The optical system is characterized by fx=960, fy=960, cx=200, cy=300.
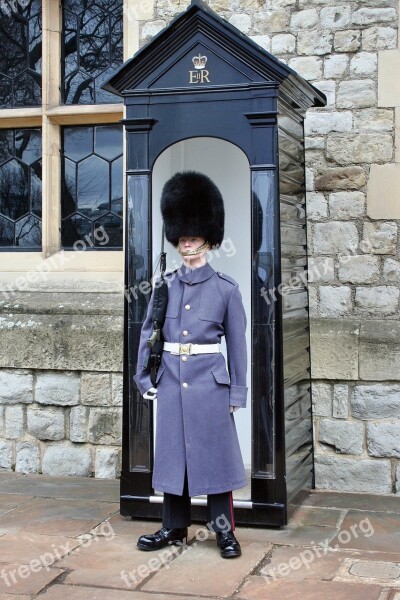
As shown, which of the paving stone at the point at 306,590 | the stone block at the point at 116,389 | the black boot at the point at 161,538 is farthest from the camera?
the stone block at the point at 116,389

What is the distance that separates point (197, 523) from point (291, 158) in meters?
1.76

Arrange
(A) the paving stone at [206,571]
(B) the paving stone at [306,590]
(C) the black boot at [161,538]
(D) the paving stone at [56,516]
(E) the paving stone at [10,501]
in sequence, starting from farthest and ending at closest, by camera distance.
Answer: (E) the paving stone at [10,501] → (D) the paving stone at [56,516] → (C) the black boot at [161,538] → (A) the paving stone at [206,571] → (B) the paving stone at [306,590]

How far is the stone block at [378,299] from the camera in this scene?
496 centimetres

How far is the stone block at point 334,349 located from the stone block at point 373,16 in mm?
1562

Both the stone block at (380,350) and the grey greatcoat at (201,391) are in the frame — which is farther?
the stone block at (380,350)

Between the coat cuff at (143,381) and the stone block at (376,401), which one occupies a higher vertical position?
the coat cuff at (143,381)

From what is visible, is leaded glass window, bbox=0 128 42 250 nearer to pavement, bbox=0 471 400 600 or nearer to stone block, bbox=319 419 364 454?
pavement, bbox=0 471 400 600

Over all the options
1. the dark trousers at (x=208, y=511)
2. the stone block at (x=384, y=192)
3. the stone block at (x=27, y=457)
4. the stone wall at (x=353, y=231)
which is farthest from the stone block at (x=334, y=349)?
the stone block at (x=27, y=457)

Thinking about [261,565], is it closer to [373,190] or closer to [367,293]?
[367,293]

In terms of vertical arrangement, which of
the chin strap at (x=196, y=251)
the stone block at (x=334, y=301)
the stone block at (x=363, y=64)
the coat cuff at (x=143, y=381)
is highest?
the stone block at (x=363, y=64)

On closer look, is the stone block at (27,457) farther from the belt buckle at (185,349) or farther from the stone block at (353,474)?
the belt buckle at (185,349)

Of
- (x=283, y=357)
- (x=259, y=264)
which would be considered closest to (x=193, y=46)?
(x=259, y=264)

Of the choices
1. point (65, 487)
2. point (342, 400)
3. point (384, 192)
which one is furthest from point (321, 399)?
point (65, 487)

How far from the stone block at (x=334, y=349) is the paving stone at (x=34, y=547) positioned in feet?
5.30
